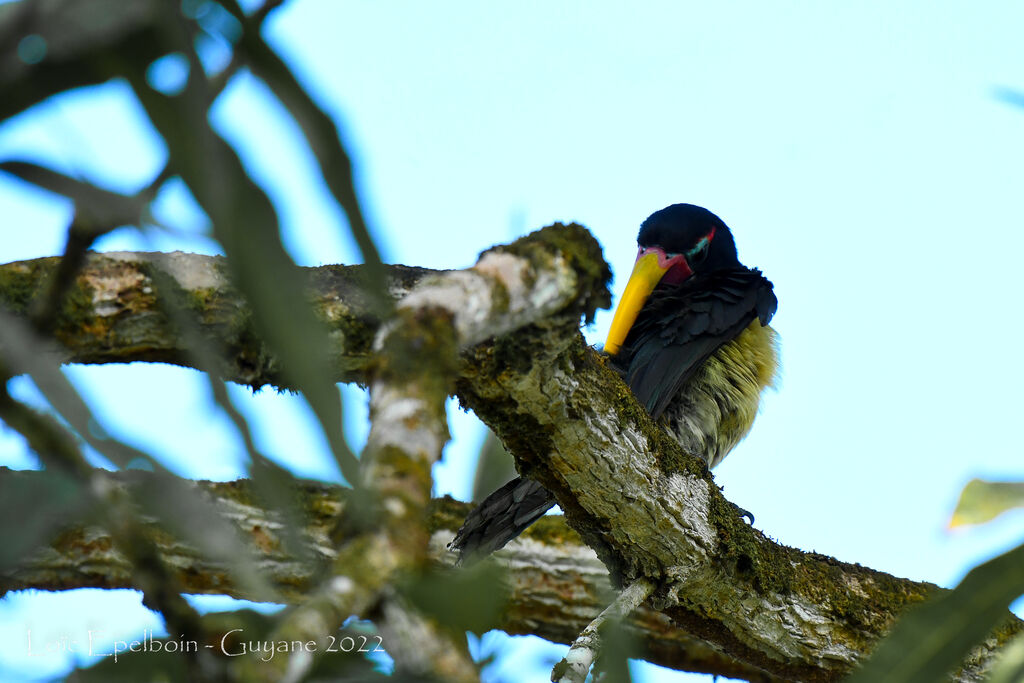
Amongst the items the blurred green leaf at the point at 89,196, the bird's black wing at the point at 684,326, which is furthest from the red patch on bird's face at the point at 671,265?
the blurred green leaf at the point at 89,196

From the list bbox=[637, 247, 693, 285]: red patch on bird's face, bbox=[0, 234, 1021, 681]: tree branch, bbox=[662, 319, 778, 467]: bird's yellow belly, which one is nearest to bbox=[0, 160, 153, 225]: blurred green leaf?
bbox=[0, 234, 1021, 681]: tree branch

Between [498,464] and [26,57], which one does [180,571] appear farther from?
[26,57]

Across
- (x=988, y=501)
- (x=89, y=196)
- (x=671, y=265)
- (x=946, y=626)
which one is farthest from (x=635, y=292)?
(x=89, y=196)

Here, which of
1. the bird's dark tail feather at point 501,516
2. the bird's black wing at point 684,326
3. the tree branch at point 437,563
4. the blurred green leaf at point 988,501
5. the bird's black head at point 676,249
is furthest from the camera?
the bird's black head at point 676,249

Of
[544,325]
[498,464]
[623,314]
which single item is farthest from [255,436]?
[623,314]

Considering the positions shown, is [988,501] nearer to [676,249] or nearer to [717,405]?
[717,405]

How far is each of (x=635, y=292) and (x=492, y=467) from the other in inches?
Result: 58.6

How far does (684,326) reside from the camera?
12.6ft

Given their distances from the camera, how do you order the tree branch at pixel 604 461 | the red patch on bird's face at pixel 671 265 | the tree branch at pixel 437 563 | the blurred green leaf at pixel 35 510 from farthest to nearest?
the red patch on bird's face at pixel 671 265 → the tree branch at pixel 437 563 → the tree branch at pixel 604 461 → the blurred green leaf at pixel 35 510

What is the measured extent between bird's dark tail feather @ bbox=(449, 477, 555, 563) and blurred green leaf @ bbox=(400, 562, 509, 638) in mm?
2023

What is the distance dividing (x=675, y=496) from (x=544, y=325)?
3.03 ft

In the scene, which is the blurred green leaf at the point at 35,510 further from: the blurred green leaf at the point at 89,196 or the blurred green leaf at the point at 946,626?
the blurred green leaf at the point at 946,626

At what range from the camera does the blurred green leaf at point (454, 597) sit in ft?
2.59

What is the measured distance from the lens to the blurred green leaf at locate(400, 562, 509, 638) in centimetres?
79
